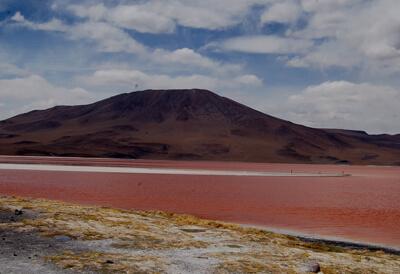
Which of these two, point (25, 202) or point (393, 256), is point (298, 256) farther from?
point (25, 202)

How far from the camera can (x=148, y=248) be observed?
53.4 feet

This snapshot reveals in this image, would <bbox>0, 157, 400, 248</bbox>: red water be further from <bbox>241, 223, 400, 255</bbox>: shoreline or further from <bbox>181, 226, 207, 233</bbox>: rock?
<bbox>181, 226, 207, 233</bbox>: rock

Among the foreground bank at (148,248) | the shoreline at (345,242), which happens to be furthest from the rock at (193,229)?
the shoreline at (345,242)

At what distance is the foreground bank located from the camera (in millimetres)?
13758

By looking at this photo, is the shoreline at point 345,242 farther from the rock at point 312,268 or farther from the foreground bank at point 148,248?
the rock at point 312,268

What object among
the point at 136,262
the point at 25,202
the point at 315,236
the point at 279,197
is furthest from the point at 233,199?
the point at 136,262

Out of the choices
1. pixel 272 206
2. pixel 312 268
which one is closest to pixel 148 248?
pixel 312 268

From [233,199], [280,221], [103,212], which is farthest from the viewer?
[233,199]

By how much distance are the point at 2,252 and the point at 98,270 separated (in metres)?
3.03

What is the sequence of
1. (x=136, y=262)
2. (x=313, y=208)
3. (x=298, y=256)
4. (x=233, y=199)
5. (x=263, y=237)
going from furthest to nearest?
1. (x=233, y=199)
2. (x=313, y=208)
3. (x=263, y=237)
4. (x=298, y=256)
5. (x=136, y=262)

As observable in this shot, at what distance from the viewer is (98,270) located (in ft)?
42.7

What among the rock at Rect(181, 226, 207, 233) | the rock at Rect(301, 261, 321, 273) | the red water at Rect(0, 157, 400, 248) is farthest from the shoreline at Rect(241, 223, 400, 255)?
the rock at Rect(301, 261, 321, 273)

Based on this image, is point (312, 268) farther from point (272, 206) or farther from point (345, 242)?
point (272, 206)

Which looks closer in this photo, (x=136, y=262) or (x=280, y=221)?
(x=136, y=262)
